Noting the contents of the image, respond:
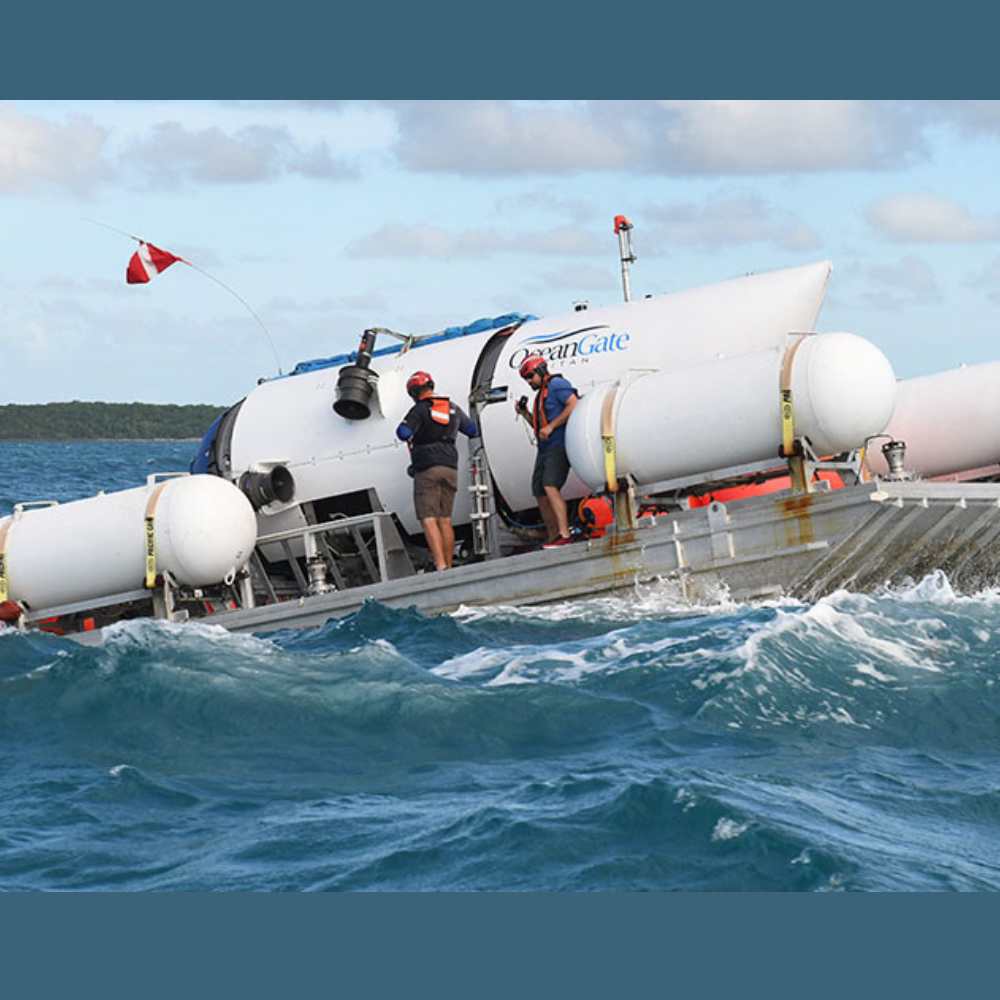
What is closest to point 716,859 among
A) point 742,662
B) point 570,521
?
point 742,662

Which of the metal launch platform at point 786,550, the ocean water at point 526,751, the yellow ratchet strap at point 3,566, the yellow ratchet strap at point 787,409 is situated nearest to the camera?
the ocean water at point 526,751

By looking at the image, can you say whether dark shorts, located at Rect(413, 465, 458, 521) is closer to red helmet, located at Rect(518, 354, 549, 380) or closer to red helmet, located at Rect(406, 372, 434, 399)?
red helmet, located at Rect(406, 372, 434, 399)

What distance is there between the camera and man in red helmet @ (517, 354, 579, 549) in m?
14.9

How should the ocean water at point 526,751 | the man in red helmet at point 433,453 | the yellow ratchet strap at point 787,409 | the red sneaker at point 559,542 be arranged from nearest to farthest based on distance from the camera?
the ocean water at point 526,751
the yellow ratchet strap at point 787,409
the red sneaker at point 559,542
the man in red helmet at point 433,453

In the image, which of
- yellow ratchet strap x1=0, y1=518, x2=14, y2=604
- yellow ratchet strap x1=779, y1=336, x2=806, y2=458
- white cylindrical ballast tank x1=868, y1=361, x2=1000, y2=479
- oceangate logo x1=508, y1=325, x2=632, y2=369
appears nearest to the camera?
yellow ratchet strap x1=779, y1=336, x2=806, y2=458

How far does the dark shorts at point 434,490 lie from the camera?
50.4 feet

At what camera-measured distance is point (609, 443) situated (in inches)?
561

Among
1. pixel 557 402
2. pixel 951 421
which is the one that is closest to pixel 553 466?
pixel 557 402

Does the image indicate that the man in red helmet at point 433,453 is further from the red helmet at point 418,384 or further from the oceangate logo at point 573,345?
the oceangate logo at point 573,345

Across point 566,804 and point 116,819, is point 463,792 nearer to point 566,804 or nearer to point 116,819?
point 566,804

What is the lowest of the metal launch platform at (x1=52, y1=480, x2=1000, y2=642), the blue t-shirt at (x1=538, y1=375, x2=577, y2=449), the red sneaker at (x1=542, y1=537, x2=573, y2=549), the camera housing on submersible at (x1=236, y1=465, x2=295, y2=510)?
the metal launch platform at (x1=52, y1=480, x2=1000, y2=642)

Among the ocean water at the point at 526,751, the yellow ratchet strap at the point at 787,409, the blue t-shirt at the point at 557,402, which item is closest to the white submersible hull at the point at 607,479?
the yellow ratchet strap at the point at 787,409

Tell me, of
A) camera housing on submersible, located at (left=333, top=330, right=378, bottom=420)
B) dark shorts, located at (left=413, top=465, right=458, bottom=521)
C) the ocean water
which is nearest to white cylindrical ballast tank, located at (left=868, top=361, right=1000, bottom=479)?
the ocean water

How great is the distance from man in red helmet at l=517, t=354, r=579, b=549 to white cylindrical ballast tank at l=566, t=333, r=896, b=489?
0.52 m
